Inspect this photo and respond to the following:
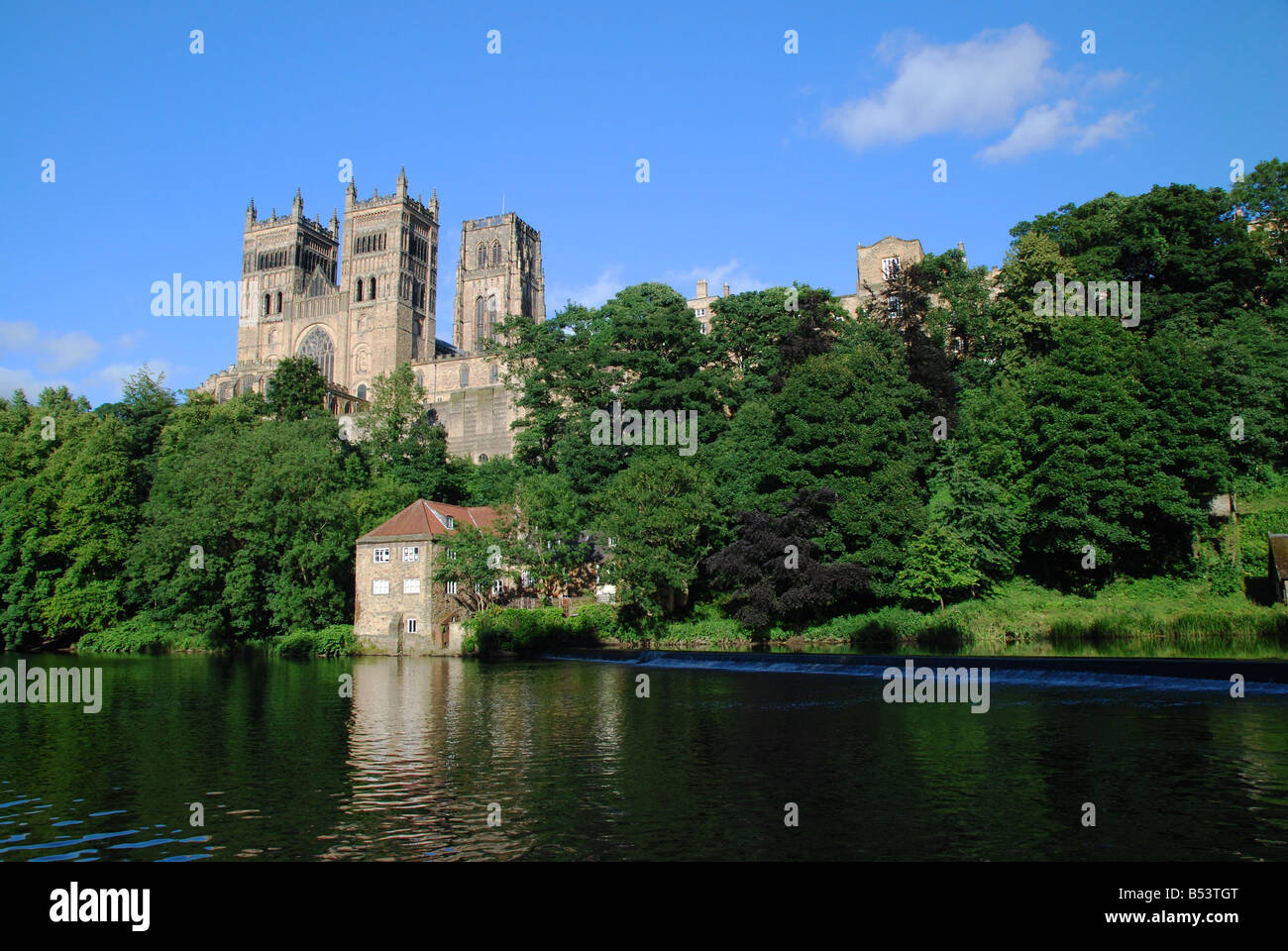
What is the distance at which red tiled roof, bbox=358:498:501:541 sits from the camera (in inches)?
1949

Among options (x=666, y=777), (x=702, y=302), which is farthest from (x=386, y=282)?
(x=666, y=777)

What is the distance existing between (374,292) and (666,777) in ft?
391

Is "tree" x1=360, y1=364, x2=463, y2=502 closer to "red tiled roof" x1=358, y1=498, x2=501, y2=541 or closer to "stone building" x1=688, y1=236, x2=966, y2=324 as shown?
"red tiled roof" x1=358, y1=498, x2=501, y2=541

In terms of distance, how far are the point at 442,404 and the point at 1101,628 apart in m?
65.8

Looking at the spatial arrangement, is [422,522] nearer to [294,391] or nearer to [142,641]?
[142,641]

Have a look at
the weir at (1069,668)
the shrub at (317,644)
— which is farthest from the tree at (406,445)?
the weir at (1069,668)

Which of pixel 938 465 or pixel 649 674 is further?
pixel 938 465

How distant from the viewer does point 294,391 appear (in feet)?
250

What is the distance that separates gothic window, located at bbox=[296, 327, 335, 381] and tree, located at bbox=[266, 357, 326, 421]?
44.0 meters

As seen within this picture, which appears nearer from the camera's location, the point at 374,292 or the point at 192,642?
the point at 192,642

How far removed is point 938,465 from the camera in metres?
45.5

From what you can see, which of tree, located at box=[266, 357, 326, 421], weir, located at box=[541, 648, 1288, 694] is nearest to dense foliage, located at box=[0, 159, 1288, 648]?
weir, located at box=[541, 648, 1288, 694]
